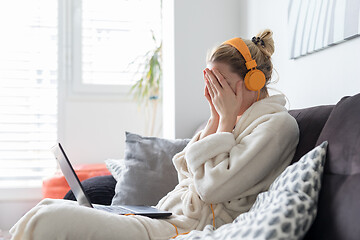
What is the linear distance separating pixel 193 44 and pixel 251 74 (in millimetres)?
1295

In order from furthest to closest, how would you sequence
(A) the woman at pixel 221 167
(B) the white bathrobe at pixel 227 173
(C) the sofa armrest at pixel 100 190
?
1. (C) the sofa armrest at pixel 100 190
2. (B) the white bathrobe at pixel 227 173
3. (A) the woman at pixel 221 167

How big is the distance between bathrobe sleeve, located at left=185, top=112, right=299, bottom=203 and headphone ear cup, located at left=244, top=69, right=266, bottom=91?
0.52ft

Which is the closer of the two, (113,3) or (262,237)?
(262,237)

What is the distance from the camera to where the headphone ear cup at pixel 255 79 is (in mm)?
1637

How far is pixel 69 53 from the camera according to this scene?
390cm

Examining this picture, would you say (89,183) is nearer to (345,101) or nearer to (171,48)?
(171,48)

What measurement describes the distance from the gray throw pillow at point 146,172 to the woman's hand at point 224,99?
598mm

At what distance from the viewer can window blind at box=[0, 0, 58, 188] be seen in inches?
149

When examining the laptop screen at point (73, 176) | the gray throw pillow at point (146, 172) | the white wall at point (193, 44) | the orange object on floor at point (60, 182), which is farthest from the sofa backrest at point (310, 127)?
the orange object on floor at point (60, 182)

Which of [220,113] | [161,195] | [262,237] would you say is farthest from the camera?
[161,195]

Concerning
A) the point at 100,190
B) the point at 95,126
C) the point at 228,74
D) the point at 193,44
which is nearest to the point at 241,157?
the point at 228,74

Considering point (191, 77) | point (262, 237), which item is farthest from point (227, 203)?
point (191, 77)

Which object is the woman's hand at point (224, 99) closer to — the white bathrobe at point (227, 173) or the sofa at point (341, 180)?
the white bathrobe at point (227, 173)

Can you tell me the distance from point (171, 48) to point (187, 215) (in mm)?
1643
